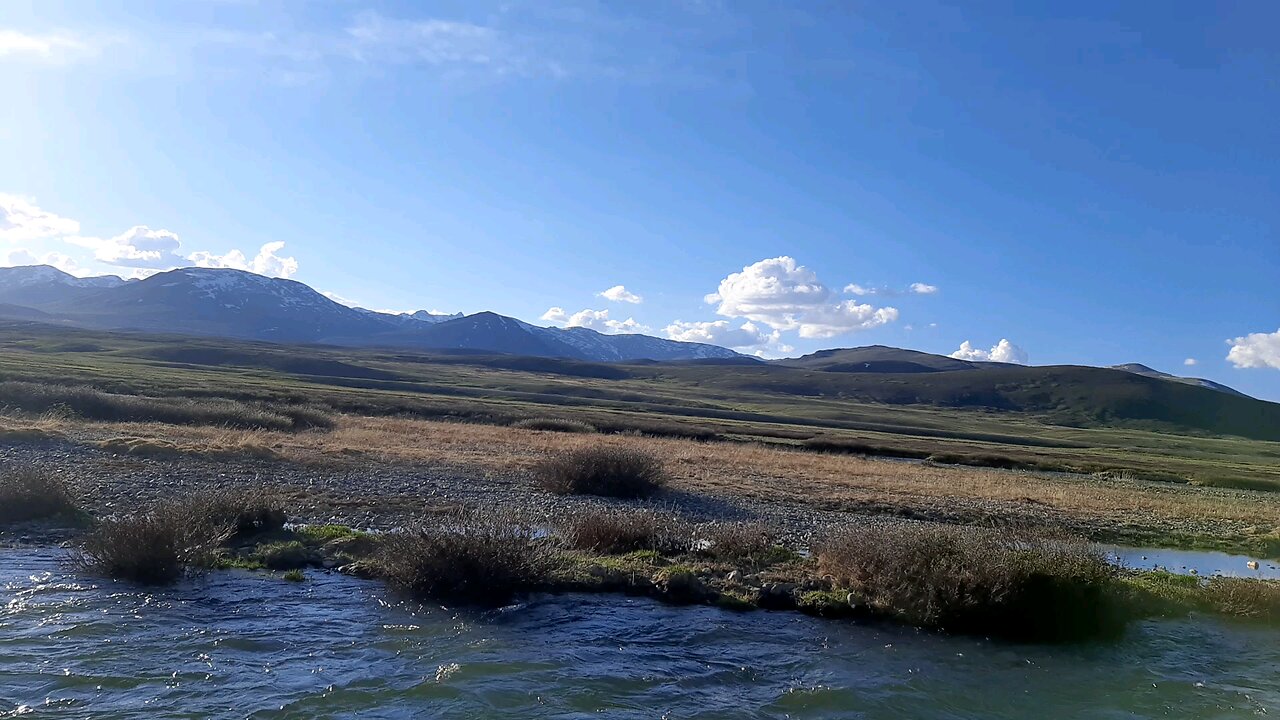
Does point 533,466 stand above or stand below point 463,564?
below

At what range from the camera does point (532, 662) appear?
13.1m

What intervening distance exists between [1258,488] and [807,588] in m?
61.1

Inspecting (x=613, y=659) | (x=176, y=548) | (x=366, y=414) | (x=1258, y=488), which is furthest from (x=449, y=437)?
(x=1258, y=488)

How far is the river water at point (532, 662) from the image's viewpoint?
11344mm

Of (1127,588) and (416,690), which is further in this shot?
(1127,588)

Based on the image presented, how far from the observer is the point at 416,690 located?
11703 millimetres

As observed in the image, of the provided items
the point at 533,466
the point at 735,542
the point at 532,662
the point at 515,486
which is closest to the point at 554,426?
the point at 533,466

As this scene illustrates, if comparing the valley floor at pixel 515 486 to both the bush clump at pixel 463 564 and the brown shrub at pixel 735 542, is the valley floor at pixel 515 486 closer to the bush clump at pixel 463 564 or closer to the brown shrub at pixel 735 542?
the brown shrub at pixel 735 542

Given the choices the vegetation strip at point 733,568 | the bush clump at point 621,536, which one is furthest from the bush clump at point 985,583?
the bush clump at point 621,536

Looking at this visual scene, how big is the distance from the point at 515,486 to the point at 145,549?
58.3 ft

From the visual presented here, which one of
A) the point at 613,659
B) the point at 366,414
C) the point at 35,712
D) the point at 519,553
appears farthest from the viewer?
the point at 366,414

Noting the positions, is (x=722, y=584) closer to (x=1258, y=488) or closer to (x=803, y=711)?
(x=803, y=711)

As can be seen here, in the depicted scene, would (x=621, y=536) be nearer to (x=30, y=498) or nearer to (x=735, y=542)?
(x=735, y=542)

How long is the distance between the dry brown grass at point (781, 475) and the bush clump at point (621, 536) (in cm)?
1372
